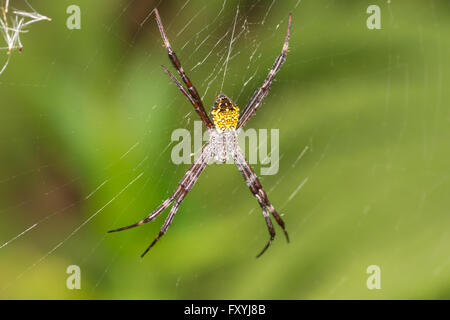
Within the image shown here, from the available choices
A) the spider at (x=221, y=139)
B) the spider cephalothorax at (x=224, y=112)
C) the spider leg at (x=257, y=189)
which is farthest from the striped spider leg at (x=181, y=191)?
the spider cephalothorax at (x=224, y=112)

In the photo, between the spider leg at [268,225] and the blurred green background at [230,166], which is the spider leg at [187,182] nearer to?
the blurred green background at [230,166]

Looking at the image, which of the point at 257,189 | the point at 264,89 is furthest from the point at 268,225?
the point at 264,89

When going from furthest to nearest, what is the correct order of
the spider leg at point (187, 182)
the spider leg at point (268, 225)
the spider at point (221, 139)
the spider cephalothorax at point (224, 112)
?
the spider leg at point (268, 225) < the spider leg at point (187, 182) < the spider cephalothorax at point (224, 112) < the spider at point (221, 139)

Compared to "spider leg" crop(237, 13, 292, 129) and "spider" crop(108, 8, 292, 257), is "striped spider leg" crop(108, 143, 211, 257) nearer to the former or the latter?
"spider" crop(108, 8, 292, 257)

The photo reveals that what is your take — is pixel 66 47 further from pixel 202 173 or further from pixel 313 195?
pixel 313 195

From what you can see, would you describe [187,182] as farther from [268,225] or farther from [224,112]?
[268,225]

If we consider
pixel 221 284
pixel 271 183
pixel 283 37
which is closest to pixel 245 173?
pixel 271 183

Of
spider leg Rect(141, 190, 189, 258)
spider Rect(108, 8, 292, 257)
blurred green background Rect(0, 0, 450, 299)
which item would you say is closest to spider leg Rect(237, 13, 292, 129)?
spider Rect(108, 8, 292, 257)
